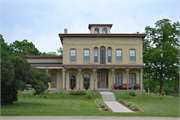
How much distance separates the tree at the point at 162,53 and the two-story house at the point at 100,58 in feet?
14.8

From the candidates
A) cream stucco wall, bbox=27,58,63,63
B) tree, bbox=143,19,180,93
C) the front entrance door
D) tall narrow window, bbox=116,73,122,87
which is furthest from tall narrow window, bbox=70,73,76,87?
tree, bbox=143,19,180,93

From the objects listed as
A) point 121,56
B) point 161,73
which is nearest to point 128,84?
point 121,56

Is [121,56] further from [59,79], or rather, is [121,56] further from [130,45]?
[59,79]

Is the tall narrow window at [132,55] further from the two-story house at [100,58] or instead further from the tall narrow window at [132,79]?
the tall narrow window at [132,79]

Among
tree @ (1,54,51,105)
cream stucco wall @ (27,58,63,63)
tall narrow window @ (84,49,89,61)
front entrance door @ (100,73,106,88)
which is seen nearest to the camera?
tree @ (1,54,51,105)

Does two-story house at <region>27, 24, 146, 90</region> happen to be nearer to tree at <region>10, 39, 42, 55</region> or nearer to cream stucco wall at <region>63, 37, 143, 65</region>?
cream stucco wall at <region>63, 37, 143, 65</region>

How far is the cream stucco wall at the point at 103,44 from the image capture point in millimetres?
32438

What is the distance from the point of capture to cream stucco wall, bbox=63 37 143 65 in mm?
32438

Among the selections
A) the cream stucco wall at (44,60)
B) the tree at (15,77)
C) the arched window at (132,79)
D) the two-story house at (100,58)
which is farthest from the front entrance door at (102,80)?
the tree at (15,77)

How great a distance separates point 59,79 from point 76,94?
25.7 ft

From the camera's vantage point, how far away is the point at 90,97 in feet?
81.1

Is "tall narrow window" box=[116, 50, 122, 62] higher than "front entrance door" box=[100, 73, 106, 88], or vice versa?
"tall narrow window" box=[116, 50, 122, 62]

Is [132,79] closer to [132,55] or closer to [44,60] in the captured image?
[132,55]

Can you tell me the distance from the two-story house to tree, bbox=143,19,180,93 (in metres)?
4.50
